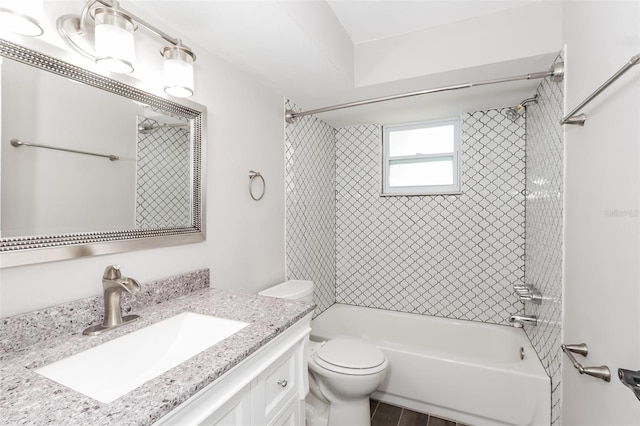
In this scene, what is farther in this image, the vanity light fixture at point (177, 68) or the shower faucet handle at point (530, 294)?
the shower faucet handle at point (530, 294)

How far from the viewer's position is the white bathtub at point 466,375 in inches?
70.2

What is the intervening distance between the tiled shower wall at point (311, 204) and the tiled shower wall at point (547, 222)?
1.65 meters

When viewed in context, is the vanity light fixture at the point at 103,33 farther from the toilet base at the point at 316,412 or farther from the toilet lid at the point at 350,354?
the toilet base at the point at 316,412

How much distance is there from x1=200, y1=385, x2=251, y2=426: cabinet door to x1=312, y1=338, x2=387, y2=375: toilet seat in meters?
0.97

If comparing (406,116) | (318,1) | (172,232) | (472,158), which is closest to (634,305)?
(172,232)

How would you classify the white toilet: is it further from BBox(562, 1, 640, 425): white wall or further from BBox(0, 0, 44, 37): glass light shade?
BBox(0, 0, 44, 37): glass light shade

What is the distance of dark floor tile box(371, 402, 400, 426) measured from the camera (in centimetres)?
197

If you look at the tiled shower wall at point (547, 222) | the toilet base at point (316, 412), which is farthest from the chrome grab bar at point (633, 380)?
the toilet base at point (316, 412)

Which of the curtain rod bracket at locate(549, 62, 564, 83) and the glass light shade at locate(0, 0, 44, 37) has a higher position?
the curtain rod bracket at locate(549, 62, 564, 83)

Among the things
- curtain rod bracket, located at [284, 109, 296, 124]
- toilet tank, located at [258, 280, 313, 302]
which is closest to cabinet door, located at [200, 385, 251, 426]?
toilet tank, located at [258, 280, 313, 302]

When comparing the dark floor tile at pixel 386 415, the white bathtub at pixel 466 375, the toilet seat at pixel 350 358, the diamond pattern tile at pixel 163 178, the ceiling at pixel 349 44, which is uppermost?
the ceiling at pixel 349 44

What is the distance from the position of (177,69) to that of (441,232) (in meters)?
2.36

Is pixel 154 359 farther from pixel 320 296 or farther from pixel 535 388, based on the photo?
pixel 535 388

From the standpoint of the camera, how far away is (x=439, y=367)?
1960 mm
